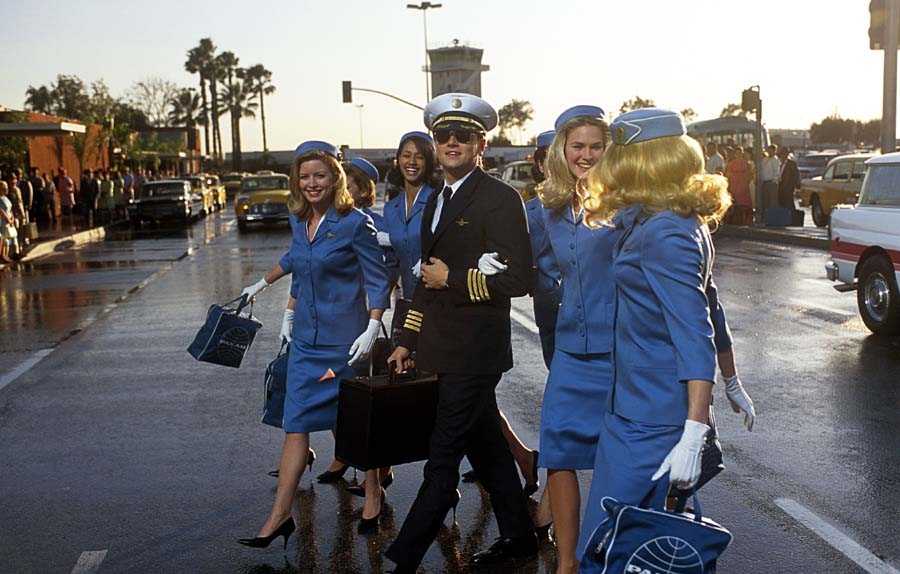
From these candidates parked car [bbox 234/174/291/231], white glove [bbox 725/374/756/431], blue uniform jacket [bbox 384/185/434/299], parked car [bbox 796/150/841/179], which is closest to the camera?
white glove [bbox 725/374/756/431]

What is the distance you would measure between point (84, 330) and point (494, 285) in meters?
9.38

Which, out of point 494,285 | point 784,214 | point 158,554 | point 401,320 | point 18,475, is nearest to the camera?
point 494,285

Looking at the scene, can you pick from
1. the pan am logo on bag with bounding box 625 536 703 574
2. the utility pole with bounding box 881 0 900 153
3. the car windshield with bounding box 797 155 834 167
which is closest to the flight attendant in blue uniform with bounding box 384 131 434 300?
the pan am logo on bag with bounding box 625 536 703 574

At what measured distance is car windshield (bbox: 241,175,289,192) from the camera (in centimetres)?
3528

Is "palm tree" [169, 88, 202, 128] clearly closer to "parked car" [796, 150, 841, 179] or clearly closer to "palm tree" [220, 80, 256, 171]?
"palm tree" [220, 80, 256, 171]

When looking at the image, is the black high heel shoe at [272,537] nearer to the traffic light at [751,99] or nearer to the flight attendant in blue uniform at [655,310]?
the flight attendant in blue uniform at [655,310]

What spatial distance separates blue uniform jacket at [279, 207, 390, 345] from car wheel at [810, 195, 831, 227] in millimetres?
23905

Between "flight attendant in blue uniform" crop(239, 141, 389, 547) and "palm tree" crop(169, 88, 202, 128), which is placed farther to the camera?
"palm tree" crop(169, 88, 202, 128)

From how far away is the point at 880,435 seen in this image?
693 centimetres

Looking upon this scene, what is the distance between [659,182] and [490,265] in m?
1.03

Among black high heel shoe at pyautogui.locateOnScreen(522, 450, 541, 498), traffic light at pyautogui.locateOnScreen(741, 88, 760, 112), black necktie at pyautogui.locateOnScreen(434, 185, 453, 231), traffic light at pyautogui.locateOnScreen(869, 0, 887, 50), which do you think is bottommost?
black high heel shoe at pyautogui.locateOnScreen(522, 450, 541, 498)

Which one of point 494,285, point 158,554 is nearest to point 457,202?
point 494,285

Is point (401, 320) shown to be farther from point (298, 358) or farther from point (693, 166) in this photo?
point (693, 166)

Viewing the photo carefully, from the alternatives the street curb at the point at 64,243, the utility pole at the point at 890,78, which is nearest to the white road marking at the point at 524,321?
the utility pole at the point at 890,78
